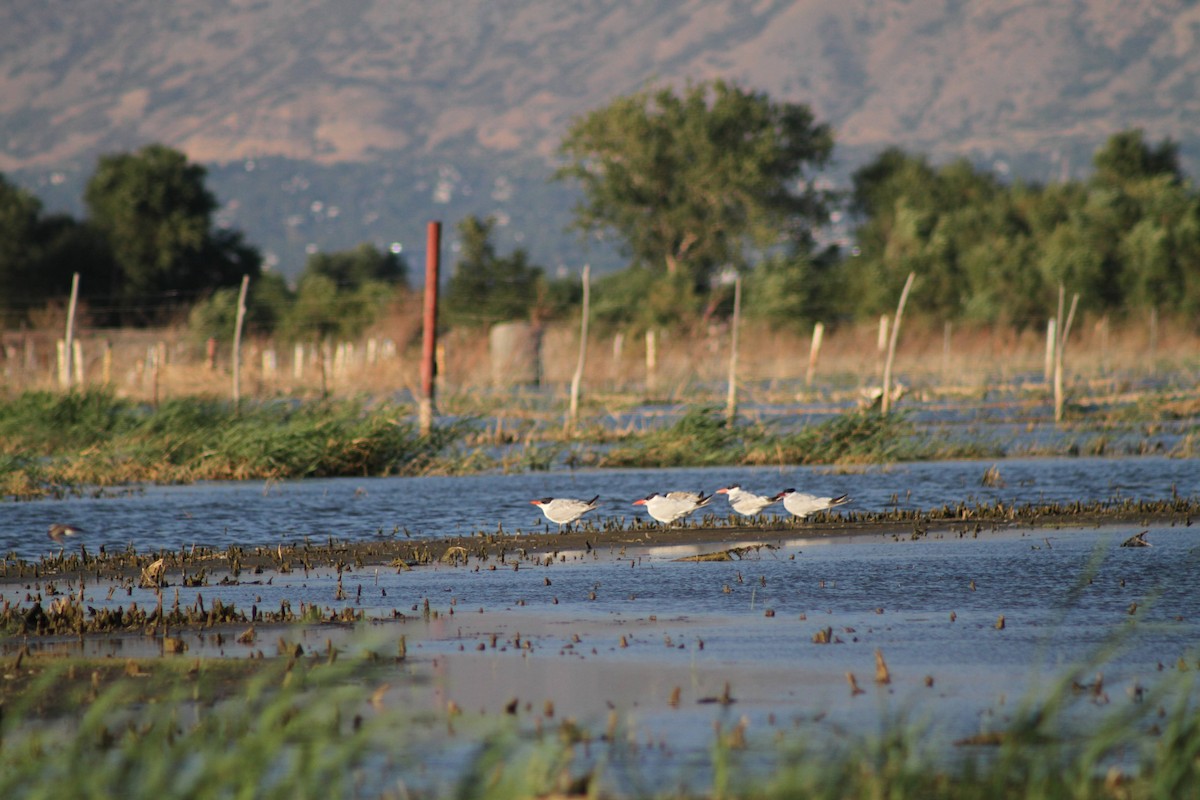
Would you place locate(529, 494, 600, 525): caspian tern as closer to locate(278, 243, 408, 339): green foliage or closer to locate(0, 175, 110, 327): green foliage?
locate(278, 243, 408, 339): green foliage

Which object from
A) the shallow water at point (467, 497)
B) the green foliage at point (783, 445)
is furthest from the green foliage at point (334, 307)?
the shallow water at point (467, 497)

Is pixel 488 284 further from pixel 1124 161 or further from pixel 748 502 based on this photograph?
pixel 748 502

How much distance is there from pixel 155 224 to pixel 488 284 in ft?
42.9

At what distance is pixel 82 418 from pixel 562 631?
15.4 m

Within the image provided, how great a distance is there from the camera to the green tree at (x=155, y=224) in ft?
197

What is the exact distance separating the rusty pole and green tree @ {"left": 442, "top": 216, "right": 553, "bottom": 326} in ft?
73.2

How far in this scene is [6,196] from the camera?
6100 cm

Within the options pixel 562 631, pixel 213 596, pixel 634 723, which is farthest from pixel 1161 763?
pixel 213 596

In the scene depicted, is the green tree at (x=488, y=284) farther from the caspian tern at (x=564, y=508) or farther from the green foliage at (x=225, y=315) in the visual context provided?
the caspian tern at (x=564, y=508)

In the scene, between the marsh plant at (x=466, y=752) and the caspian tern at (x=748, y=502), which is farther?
the caspian tern at (x=748, y=502)

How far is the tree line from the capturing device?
177ft

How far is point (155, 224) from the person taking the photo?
60.7 meters

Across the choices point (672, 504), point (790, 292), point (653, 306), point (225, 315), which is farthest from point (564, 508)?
point (790, 292)

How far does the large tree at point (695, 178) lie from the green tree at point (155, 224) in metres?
18.4
